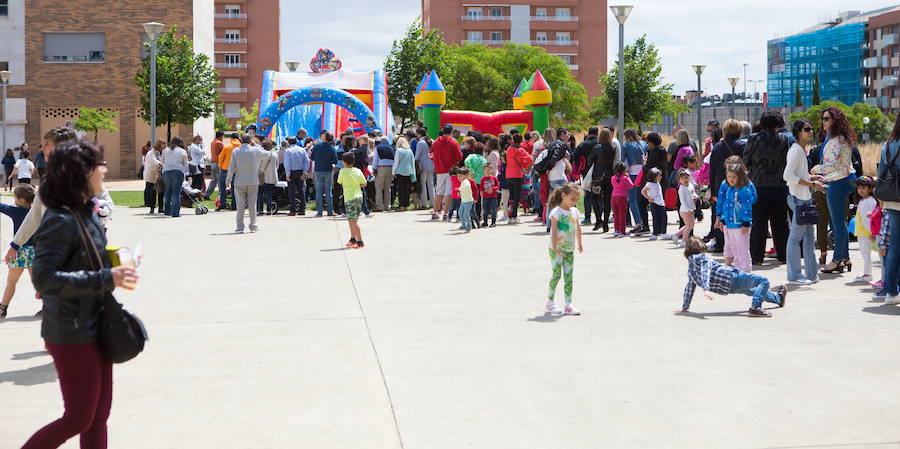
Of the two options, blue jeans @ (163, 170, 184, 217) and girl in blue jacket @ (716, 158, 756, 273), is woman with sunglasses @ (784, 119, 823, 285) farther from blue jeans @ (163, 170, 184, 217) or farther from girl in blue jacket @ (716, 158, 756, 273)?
blue jeans @ (163, 170, 184, 217)

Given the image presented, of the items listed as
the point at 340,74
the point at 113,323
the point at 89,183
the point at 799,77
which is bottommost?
the point at 113,323

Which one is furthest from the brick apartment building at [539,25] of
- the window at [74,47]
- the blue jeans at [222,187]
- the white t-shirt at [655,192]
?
the white t-shirt at [655,192]

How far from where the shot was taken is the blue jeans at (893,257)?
9.30 meters

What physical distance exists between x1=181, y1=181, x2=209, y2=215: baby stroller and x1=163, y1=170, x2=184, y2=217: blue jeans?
1.73 ft

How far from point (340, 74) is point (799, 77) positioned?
358ft

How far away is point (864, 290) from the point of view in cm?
1041

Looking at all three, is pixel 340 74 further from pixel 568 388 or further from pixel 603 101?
pixel 568 388

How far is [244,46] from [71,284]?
330ft

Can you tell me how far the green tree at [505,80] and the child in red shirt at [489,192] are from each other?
182ft

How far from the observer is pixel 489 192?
18188mm

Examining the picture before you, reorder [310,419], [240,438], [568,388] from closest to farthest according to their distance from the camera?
1. [240,438]
2. [310,419]
3. [568,388]

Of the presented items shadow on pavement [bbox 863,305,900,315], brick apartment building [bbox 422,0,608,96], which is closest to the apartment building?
shadow on pavement [bbox 863,305,900,315]

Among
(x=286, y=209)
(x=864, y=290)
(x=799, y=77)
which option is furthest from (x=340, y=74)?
(x=799, y=77)

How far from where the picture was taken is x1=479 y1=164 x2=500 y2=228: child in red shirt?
1816 centimetres
